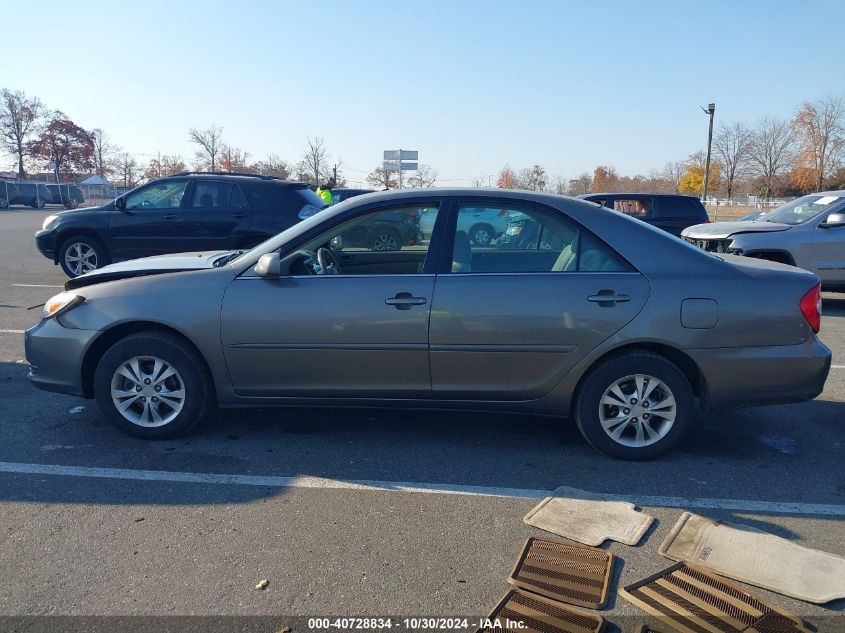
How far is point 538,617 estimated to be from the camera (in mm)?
2816

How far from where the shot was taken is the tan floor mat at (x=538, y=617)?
2.74 meters

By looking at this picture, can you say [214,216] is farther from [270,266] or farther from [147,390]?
[270,266]

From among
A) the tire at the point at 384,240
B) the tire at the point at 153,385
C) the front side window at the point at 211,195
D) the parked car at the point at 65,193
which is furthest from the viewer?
the parked car at the point at 65,193

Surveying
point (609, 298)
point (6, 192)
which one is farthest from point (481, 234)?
point (6, 192)

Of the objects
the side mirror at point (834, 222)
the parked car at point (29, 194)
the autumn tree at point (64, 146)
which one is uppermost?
the autumn tree at point (64, 146)

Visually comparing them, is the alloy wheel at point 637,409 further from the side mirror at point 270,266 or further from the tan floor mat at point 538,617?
the side mirror at point 270,266

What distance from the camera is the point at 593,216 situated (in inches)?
174

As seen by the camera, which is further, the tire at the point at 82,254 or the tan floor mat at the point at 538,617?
the tire at the point at 82,254

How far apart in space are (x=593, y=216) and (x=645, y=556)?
2.11 meters

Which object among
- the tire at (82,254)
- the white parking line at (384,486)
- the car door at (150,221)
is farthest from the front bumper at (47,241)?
the white parking line at (384,486)

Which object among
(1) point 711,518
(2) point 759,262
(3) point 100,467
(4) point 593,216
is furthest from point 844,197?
(3) point 100,467

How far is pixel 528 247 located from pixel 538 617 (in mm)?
2357

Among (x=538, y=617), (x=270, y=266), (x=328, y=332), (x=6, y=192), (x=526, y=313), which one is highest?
(x=6, y=192)

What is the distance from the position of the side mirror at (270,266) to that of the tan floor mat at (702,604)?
105 inches
